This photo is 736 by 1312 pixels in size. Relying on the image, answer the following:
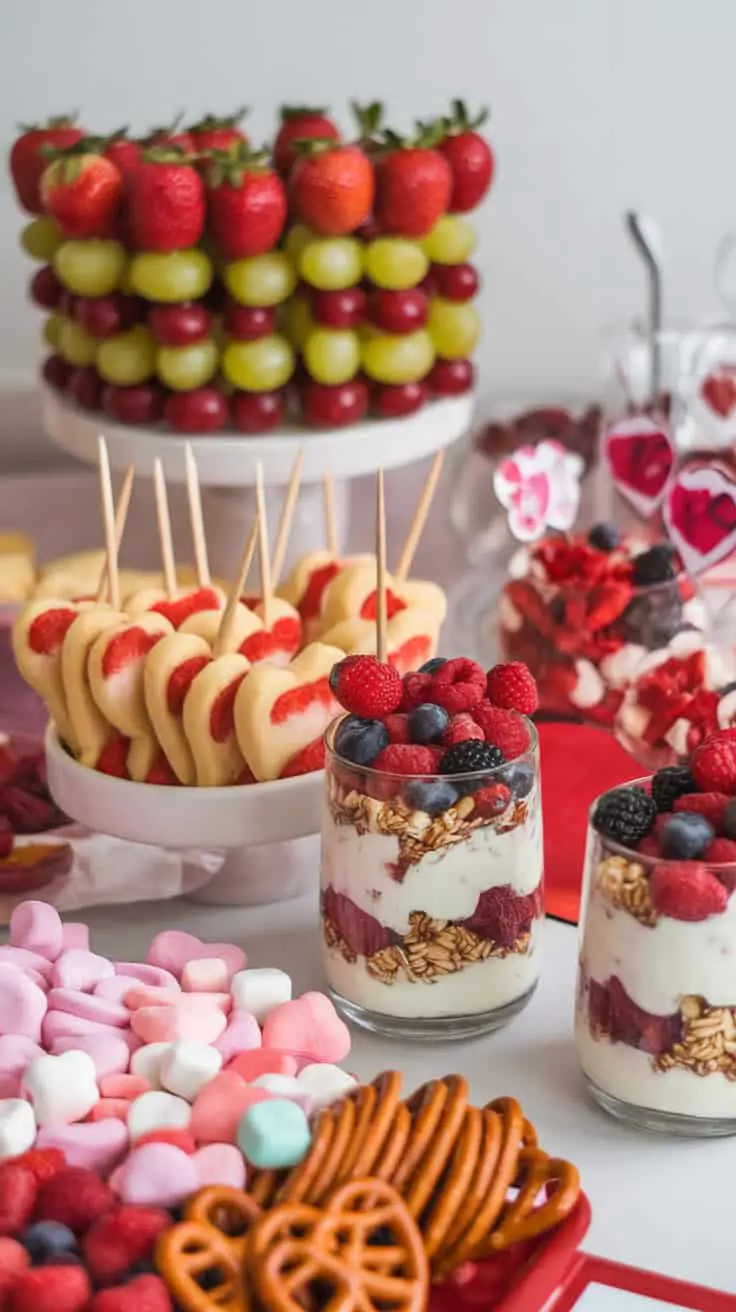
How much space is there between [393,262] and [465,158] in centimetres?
13

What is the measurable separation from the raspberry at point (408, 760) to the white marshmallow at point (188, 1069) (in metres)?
0.19

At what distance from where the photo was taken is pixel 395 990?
0.99 meters

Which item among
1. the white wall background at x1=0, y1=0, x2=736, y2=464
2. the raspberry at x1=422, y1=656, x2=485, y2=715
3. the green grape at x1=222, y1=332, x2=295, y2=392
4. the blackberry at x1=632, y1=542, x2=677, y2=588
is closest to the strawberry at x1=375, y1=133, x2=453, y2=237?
the green grape at x1=222, y1=332, x2=295, y2=392

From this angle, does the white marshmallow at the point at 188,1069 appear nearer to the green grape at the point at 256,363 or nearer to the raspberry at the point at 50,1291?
the raspberry at the point at 50,1291

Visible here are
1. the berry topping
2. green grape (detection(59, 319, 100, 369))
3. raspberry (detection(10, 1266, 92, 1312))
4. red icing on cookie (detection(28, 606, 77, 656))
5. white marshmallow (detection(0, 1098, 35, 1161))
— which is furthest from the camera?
green grape (detection(59, 319, 100, 369))

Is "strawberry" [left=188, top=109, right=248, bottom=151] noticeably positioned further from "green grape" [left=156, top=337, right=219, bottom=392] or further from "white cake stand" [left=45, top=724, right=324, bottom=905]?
"white cake stand" [left=45, top=724, right=324, bottom=905]

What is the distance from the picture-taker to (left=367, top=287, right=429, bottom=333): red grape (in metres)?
1.50

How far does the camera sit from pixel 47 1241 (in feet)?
2.42

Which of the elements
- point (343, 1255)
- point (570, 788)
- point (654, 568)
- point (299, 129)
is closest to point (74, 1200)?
point (343, 1255)

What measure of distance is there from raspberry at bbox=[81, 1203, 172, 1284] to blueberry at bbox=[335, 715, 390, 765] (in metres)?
0.31

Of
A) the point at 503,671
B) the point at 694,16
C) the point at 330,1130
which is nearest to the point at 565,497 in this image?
the point at 503,671

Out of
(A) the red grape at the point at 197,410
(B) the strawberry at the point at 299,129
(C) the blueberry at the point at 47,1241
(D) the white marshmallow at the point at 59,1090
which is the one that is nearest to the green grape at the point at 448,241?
(B) the strawberry at the point at 299,129

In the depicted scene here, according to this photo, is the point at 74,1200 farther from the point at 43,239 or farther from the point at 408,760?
the point at 43,239

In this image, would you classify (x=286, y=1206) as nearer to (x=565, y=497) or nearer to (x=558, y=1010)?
(x=558, y=1010)
